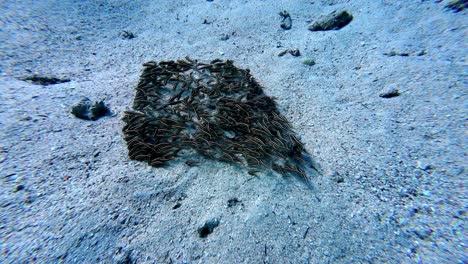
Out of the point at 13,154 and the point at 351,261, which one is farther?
the point at 13,154

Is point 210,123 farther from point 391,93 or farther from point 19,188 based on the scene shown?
point 391,93

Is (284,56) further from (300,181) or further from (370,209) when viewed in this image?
(370,209)

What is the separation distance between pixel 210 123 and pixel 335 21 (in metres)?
6.88

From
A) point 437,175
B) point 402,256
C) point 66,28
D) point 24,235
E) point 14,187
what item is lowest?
point 402,256

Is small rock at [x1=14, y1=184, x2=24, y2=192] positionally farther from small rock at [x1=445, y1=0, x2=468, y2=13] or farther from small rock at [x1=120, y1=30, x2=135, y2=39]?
small rock at [x1=445, y1=0, x2=468, y2=13]

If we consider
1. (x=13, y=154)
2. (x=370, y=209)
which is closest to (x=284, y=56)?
(x=370, y=209)

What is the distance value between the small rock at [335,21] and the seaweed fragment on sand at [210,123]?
4336mm

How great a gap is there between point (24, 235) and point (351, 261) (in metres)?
4.27

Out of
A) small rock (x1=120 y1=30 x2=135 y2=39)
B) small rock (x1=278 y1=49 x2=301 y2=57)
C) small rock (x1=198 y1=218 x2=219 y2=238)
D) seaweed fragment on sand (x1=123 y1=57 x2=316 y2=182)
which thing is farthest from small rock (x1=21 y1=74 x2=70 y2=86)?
small rock (x1=278 y1=49 x2=301 y2=57)

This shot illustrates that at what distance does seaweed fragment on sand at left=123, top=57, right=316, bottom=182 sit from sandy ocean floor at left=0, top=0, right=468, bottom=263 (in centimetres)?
28

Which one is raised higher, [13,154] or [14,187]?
[13,154]

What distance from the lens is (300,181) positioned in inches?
151

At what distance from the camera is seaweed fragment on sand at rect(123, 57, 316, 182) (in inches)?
160

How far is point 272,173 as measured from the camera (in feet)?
12.8
